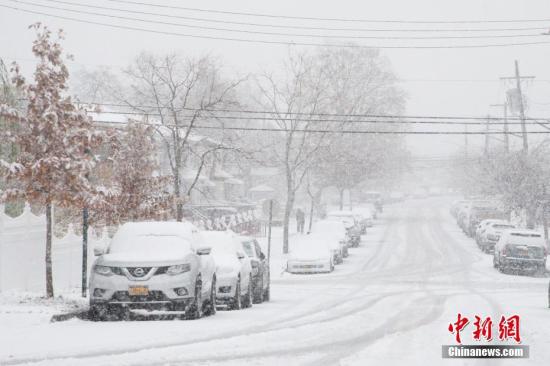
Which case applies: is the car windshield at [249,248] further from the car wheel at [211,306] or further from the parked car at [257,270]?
the car wheel at [211,306]

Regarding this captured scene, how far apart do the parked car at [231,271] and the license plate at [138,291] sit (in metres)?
4.13

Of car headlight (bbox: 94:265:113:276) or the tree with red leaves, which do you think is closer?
car headlight (bbox: 94:265:113:276)

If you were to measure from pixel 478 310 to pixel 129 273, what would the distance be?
26.2ft

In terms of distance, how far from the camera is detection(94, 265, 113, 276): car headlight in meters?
16.2

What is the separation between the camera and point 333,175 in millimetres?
70688

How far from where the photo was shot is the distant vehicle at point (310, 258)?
4000 centimetres

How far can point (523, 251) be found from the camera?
40219 millimetres

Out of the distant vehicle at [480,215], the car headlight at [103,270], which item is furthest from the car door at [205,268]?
the distant vehicle at [480,215]

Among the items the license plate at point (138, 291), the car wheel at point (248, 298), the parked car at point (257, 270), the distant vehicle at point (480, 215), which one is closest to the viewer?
the license plate at point (138, 291)

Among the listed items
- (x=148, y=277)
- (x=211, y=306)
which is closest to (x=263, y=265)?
(x=211, y=306)

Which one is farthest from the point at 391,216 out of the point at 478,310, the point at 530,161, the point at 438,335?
the point at 438,335

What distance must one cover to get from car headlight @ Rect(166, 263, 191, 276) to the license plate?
532 mm

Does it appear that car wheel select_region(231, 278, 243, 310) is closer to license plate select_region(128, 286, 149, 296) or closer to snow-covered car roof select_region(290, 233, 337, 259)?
license plate select_region(128, 286, 149, 296)

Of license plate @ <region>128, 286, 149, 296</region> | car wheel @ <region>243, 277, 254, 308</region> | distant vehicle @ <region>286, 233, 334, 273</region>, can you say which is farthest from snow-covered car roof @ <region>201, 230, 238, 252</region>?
distant vehicle @ <region>286, 233, 334, 273</region>
